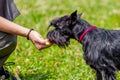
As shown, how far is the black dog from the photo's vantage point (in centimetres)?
675

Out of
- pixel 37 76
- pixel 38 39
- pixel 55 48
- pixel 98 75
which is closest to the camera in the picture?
pixel 38 39

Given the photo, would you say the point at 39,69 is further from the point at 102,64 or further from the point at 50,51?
the point at 102,64

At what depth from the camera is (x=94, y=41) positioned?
6.78m

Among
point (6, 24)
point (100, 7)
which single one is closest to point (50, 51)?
point (6, 24)

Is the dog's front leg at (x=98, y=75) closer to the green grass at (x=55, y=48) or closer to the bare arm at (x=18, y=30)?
the green grass at (x=55, y=48)

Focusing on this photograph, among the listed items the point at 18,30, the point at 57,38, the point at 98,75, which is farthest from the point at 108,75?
the point at 18,30

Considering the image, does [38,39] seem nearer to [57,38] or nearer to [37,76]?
[57,38]

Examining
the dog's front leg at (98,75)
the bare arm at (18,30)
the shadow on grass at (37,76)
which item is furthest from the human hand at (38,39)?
the shadow on grass at (37,76)

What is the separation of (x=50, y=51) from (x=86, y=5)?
4334mm

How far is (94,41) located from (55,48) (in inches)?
105

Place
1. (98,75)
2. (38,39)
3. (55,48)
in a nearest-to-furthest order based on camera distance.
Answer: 1. (38,39)
2. (98,75)
3. (55,48)

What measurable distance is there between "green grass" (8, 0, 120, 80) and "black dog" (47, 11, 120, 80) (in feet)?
3.12

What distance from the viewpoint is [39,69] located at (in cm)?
823

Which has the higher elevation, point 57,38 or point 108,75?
point 57,38
